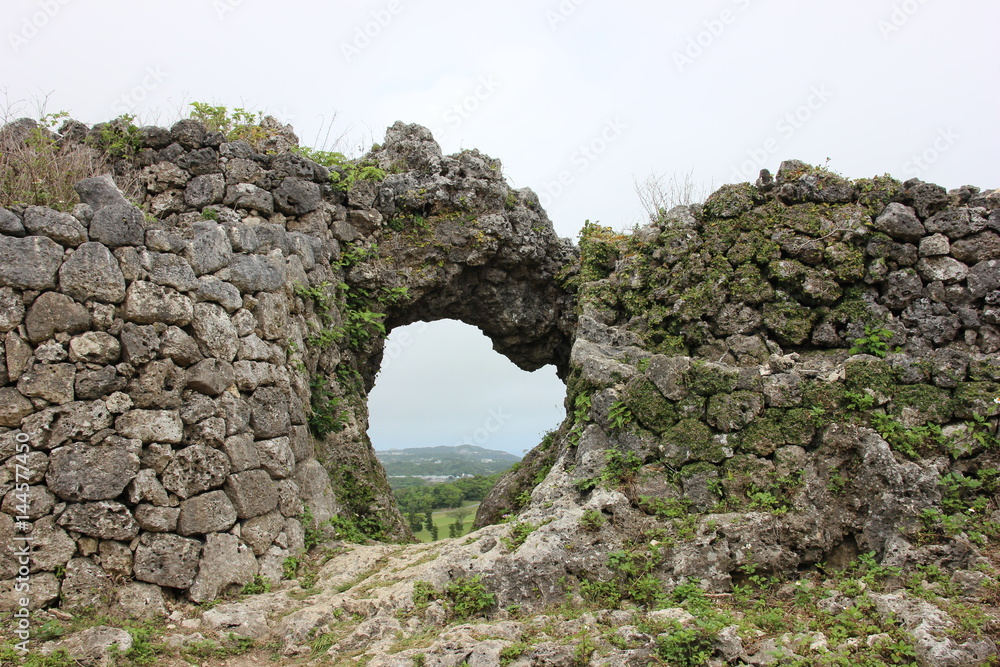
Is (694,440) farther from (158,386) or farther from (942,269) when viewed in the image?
(158,386)

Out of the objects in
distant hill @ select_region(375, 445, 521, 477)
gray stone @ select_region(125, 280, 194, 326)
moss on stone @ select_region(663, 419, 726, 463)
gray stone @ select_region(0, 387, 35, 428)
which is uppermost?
gray stone @ select_region(125, 280, 194, 326)

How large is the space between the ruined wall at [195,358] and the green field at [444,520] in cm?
306

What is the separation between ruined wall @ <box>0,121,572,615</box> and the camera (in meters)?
7.46

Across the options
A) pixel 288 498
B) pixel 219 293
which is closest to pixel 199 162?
pixel 219 293

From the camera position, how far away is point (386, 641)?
7.15m

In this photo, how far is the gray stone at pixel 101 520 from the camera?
741cm

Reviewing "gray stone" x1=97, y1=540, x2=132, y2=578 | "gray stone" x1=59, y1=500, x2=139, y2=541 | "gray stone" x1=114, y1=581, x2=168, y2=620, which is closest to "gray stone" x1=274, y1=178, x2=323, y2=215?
"gray stone" x1=59, y1=500, x2=139, y2=541

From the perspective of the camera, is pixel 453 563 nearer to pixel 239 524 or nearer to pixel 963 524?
pixel 239 524

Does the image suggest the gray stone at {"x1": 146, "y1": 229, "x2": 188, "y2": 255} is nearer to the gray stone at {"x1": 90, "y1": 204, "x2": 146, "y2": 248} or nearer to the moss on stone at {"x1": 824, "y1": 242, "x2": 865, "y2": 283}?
the gray stone at {"x1": 90, "y1": 204, "x2": 146, "y2": 248}

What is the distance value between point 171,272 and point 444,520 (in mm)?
10335

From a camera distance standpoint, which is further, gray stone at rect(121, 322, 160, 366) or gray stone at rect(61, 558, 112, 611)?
gray stone at rect(121, 322, 160, 366)

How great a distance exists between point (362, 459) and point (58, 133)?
8.18 m

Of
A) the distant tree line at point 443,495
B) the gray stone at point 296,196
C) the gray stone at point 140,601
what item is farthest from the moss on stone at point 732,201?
the gray stone at point 140,601

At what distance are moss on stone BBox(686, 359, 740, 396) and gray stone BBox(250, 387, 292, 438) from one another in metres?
6.33
